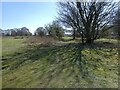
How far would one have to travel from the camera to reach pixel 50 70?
7.83m

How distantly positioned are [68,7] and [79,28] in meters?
3.22

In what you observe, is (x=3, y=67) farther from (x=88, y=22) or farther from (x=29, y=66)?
(x=88, y=22)

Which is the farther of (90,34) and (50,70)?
(90,34)

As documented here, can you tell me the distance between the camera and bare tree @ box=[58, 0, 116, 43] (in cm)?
2367

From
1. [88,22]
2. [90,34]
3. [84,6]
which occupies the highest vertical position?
[84,6]

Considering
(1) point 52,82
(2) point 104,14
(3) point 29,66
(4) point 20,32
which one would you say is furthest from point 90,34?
(4) point 20,32

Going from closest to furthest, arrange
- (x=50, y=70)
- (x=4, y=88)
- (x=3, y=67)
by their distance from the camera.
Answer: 1. (x=4, y=88)
2. (x=50, y=70)
3. (x=3, y=67)

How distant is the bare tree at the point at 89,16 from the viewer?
23.7 m

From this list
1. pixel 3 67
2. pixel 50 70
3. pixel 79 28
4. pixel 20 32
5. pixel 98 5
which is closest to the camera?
pixel 50 70

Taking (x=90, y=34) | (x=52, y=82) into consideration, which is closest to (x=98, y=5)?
(x=90, y=34)

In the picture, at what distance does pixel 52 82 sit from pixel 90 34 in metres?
19.0

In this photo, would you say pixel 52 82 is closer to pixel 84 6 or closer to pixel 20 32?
pixel 84 6

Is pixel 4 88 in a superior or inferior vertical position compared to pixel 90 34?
inferior

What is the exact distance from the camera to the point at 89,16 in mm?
24188
